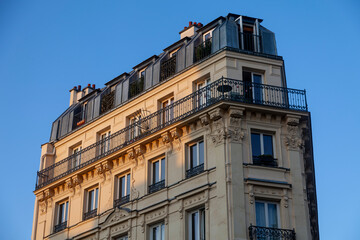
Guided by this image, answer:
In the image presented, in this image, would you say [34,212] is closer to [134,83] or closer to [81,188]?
[81,188]

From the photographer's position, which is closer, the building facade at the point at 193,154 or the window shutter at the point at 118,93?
the building facade at the point at 193,154

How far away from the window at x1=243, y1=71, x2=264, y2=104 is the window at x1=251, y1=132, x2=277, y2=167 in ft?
4.77

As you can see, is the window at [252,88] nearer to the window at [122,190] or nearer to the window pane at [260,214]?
the window pane at [260,214]

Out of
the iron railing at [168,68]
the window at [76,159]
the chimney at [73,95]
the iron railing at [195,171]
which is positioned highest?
the chimney at [73,95]

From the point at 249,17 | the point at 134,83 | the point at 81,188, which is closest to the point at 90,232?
the point at 81,188

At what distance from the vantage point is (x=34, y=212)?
3216 centimetres

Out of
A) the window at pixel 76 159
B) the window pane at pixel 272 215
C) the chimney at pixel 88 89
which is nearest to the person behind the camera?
the window pane at pixel 272 215

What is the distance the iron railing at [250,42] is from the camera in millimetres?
27562

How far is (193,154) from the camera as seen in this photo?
26203 mm

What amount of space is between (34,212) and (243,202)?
1258 centimetres

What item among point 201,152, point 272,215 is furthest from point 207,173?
point 272,215

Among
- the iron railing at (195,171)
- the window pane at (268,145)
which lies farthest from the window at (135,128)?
the window pane at (268,145)

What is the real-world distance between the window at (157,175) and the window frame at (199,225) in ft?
7.24

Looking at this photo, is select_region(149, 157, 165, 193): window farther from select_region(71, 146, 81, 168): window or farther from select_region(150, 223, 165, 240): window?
select_region(71, 146, 81, 168): window
